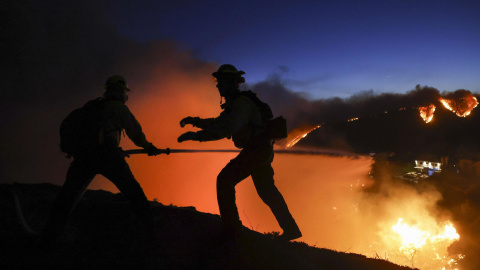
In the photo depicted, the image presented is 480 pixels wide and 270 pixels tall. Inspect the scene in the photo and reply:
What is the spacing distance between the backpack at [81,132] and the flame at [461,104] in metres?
33.5

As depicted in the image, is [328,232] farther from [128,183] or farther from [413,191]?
[128,183]

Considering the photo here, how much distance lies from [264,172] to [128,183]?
2.17 meters

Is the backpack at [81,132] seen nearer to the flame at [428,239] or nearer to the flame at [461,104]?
the flame at [461,104]

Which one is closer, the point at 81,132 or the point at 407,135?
the point at 81,132

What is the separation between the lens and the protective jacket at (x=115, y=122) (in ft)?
12.3

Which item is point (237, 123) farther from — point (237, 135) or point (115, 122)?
point (115, 122)

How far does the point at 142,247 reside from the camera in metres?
3.87

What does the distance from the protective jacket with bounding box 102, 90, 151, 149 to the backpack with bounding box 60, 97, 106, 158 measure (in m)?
0.08

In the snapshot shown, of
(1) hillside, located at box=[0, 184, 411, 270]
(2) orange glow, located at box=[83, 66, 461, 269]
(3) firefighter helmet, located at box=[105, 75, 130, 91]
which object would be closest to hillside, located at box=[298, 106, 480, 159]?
(2) orange glow, located at box=[83, 66, 461, 269]

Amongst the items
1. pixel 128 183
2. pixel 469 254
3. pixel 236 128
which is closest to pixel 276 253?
pixel 236 128

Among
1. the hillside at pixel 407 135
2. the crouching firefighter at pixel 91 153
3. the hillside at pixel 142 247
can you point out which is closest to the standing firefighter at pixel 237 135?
the hillside at pixel 142 247

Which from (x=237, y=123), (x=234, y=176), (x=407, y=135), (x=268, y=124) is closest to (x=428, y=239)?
(x=268, y=124)

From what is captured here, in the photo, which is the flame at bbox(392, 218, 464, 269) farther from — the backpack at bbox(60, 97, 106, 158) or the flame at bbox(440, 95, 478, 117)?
the backpack at bbox(60, 97, 106, 158)

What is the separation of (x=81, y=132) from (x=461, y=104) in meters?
38.8
